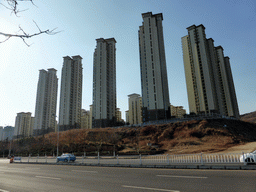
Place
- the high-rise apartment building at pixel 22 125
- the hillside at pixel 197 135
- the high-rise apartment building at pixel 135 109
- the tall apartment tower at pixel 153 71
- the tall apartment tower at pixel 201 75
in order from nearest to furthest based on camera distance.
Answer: the hillside at pixel 197 135 < the tall apartment tower at pixel 153 71 < the tall apartment tower at pixel 201 75 < the high-rise apartment building at pixel 22 125 < the high-rise apartment building at pixel 135 109

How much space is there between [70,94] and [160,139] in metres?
58.2

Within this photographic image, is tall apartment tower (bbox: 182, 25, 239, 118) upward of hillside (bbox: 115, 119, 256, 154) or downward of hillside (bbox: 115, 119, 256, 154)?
upward

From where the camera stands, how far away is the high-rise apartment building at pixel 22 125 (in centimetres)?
10994

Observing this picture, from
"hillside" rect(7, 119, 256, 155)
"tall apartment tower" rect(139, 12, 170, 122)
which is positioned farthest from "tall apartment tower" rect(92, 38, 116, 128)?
"hillside" rect(7, 119, 256, 155)

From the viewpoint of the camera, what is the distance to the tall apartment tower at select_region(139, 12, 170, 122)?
60.4 meters

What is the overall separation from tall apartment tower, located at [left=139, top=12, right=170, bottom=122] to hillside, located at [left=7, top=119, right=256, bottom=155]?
394 inches

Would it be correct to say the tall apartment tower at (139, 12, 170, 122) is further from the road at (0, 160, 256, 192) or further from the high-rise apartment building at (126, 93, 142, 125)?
the road at (0, 160, 256, 192)

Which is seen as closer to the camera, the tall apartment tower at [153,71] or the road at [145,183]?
the road at [145,183]

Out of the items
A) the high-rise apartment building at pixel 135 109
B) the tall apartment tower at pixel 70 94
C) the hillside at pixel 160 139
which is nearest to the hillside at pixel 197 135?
the hillside at pixel 160 139

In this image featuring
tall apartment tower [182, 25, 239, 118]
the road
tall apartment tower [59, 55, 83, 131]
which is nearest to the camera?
the road

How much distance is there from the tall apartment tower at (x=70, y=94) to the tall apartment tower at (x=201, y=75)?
5670 cm

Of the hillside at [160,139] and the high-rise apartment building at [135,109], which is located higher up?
the high-rise apartment building at [135,109]

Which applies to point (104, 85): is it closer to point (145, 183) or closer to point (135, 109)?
point (135, 109)

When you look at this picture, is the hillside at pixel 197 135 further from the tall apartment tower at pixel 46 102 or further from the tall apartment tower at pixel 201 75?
the tall apartment tower at pixel 46 102
